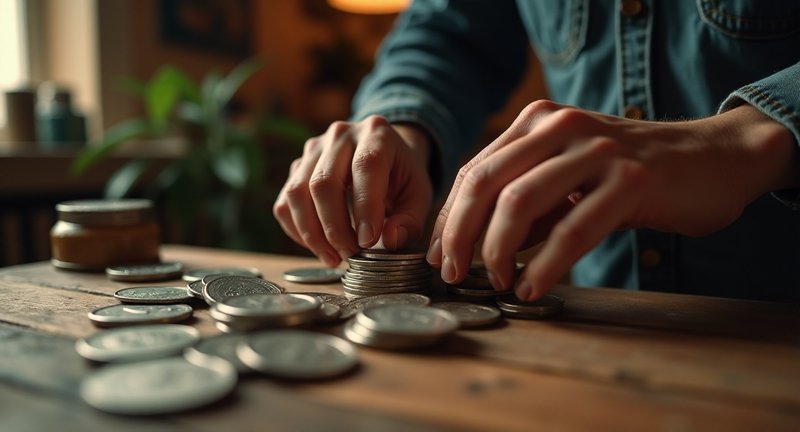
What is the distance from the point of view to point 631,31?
95 cm

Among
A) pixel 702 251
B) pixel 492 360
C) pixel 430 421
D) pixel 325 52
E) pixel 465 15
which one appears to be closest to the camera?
pixel 430 421

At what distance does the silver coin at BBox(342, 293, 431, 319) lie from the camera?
2.10 ft

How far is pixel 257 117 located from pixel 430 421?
81.2 inches

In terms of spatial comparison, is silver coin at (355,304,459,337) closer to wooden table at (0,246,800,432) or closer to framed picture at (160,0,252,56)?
wooden table at (0,246,800,432)

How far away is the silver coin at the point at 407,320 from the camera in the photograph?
507 millimetres

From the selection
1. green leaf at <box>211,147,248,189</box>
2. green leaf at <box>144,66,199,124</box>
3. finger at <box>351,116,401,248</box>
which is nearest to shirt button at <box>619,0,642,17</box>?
finger at <box>351,116,401,248</box>

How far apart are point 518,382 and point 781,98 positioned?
0.40 m

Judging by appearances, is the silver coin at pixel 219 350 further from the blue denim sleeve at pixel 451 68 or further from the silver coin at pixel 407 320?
the blue denim sleeve at pixel 451 68

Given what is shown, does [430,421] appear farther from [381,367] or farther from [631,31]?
[631,31]

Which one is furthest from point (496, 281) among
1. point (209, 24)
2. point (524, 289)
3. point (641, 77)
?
point (209, 24)

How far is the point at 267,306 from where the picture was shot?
0.56 metres

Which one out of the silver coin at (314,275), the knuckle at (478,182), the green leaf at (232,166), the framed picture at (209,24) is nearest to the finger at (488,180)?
the knuckle at (478,182)

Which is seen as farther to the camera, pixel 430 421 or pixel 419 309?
pixel 419 309

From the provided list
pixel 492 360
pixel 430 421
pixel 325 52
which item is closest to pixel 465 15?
pixel 492 360
